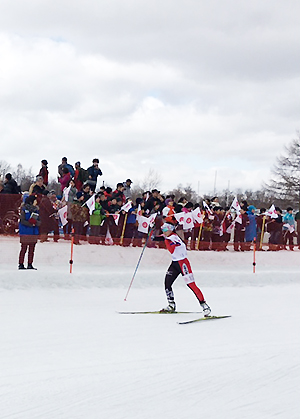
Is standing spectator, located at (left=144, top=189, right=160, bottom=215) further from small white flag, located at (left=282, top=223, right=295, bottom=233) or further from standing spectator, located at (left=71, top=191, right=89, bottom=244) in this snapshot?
small white flag, located at (left=282, top=223, right=295, bottom=233)

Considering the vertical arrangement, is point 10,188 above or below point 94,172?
below

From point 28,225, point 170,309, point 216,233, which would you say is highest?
point 216,233

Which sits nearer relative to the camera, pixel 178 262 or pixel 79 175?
pixel 178 262

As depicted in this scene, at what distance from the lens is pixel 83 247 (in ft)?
55.5

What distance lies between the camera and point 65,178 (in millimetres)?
18656

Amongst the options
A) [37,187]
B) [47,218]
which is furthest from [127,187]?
[37,187]

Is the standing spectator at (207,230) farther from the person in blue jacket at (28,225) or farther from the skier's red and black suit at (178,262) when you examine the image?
the skier's red and black suit at (178,262)

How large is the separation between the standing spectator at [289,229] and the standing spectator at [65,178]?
8622mm

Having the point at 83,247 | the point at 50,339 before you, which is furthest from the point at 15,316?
the point at 83,247

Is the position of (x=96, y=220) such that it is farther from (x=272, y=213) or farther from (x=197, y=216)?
(x=272, y=213)

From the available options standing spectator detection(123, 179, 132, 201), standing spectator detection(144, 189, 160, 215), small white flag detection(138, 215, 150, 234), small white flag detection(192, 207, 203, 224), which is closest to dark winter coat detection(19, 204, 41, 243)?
small white flag detection(138, 215, 150, 234)

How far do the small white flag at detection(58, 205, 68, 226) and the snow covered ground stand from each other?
120 centimetres

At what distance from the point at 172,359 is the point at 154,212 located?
37.0ft

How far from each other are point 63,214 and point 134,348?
9180 mm
